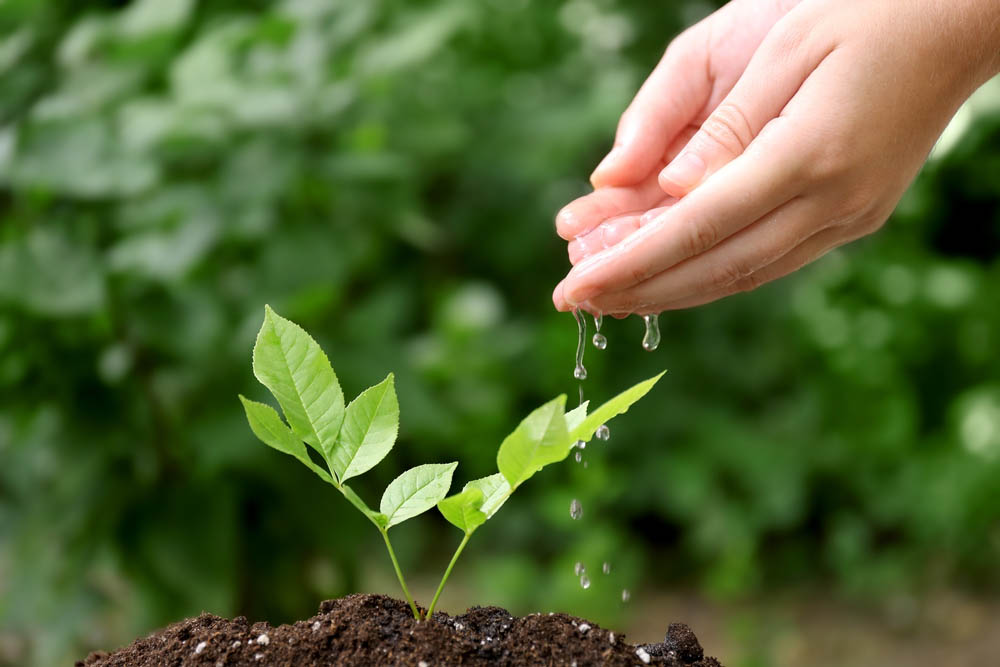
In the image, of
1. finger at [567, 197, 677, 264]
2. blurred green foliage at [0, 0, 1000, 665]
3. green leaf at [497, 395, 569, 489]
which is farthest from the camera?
blurred green foliage at [0, 0, 1000, 665]

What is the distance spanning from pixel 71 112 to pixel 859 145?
1.27 meters

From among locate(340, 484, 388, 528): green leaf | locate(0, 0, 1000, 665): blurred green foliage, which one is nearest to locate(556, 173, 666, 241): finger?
locate(340, 484, 388, 528): green leaf

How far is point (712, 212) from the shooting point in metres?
0.94

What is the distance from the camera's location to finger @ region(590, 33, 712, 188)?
123 centimetres

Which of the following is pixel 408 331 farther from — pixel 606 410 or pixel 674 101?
pixel 606 410

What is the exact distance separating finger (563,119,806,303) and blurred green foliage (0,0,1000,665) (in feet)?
2.83

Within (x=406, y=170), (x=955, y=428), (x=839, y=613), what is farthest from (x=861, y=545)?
(x=406, y=170)

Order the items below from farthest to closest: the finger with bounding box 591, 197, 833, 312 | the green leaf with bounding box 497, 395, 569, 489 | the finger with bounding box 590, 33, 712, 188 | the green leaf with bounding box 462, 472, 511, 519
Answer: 1. the finger with bounding box 590, 33, 712, 188
2. the finger with bounding box 591, 197, 833, 312
3. the green leaf with bounding box 462, 472, 511, 519
4. the green leaf with bounding box 497, 395, 569, 489

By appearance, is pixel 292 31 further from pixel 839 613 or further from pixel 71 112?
pixel 839 613

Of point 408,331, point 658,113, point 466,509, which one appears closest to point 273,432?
point 466,509

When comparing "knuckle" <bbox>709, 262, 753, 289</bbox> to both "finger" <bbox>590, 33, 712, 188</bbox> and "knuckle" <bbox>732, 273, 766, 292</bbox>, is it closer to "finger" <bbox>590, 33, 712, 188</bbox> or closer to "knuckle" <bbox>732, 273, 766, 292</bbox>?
"knuckle" <bbox>732, 273, 766, 292</bbox>

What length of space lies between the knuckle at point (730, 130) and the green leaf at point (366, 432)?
40cm

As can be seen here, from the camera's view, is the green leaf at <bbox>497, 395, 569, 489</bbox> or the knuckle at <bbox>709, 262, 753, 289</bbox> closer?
the green leaf at <bbox>497, 395, 569, 489</bbox>

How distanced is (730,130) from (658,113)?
27 cm
